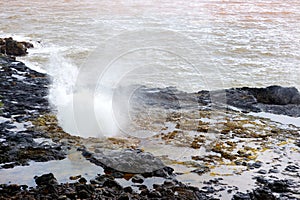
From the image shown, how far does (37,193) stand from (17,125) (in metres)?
4.33

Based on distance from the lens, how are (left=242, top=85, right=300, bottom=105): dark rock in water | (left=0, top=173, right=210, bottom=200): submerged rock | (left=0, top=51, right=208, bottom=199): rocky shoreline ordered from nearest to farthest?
1. (left=0, top=173, right=210, bottom=200): submerged rock
2. (left=0, top=51, right=208, bottom=199): rocky shoreline
3. (left=242, top=85, right=300, bottom=105): dark rock in water

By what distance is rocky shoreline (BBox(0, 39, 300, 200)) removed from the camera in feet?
31.0

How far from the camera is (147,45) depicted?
Result: 94.4ft

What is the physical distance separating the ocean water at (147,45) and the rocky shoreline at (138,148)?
3.36 feet

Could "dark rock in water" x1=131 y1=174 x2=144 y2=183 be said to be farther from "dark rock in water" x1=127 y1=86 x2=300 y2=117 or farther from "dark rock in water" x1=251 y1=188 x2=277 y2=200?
"dark rock in water" x1=127 y1=86 x2=300 y2=117

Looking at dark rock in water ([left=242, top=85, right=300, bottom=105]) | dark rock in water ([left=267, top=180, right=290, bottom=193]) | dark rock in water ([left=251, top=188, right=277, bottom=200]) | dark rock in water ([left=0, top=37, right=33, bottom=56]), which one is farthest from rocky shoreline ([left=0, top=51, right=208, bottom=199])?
dark rock in water ([left=0, top=37, right=33, bottom=56])

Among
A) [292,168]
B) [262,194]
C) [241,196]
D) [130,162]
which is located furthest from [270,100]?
[130,162]

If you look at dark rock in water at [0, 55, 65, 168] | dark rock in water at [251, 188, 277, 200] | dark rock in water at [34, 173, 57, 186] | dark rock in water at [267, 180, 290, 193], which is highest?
dark rock in water at [0, 55, 65, 168]

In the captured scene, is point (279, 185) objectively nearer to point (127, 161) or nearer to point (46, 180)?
point (127, 161)

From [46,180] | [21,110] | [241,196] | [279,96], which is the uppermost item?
[279,96]

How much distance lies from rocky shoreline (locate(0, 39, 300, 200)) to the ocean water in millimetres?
1024

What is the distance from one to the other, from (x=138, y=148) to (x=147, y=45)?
1748cm

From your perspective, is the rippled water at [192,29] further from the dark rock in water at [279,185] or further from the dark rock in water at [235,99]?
the dark rock in water at [279,185]

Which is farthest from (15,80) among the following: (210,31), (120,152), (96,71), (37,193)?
(210,31)
